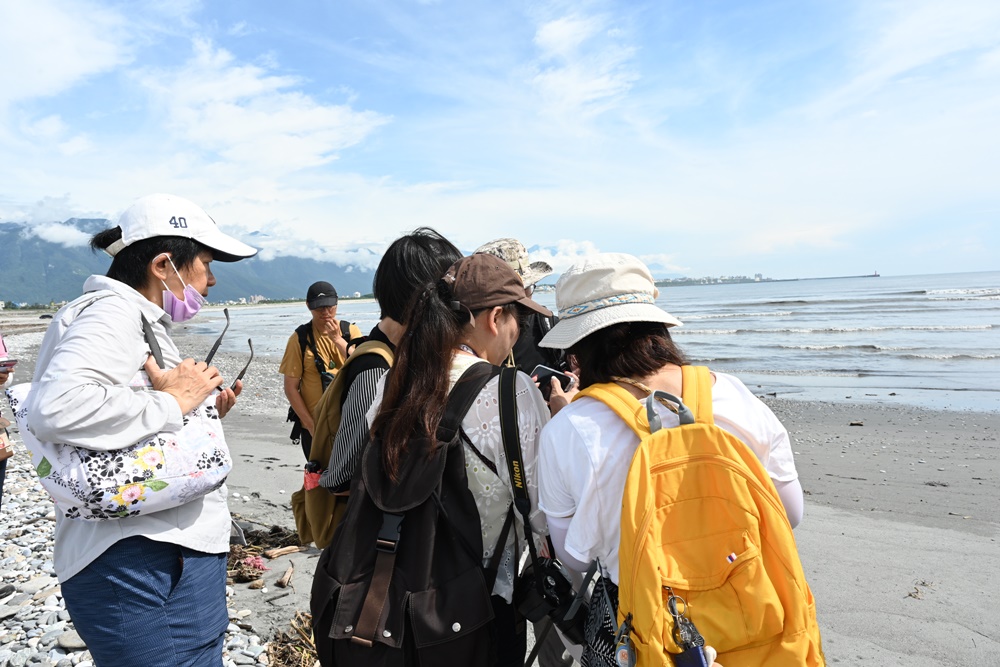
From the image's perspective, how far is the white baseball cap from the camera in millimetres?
2102

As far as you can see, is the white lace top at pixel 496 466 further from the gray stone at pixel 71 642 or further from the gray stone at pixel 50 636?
the gray stone at pixel 50 636

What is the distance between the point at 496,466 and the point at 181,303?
48.5 inches

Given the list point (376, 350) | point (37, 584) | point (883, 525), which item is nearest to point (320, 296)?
point (37, 584)

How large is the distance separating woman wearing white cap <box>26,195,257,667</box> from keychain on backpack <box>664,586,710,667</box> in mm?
1451

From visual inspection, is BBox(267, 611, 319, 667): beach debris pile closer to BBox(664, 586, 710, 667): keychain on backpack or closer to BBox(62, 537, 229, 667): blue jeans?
BBox(62, 537, 229, 667): blue jeans

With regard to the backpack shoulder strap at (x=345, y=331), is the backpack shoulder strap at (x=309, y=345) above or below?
below

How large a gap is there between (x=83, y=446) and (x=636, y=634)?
1.56 metres

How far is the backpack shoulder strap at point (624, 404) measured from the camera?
1.60 metres

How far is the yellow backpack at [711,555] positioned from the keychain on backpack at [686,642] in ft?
0.05

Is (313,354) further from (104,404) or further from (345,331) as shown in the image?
(104,404)

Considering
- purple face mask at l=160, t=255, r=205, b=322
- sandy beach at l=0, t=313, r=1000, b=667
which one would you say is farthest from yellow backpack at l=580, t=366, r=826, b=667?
sandy beach at l=0, t=313, r=1000, b=667

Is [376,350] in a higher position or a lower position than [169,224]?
lower

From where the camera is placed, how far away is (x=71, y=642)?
349 cm

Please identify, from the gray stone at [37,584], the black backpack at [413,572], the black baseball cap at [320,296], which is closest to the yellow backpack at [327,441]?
the black backpack at [413,572]
